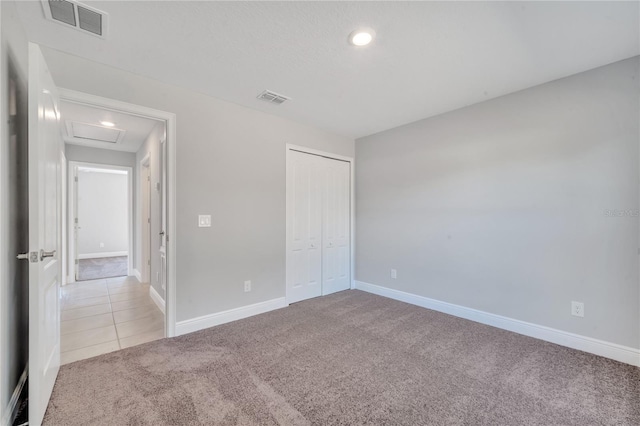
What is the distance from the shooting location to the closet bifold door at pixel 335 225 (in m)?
4.04

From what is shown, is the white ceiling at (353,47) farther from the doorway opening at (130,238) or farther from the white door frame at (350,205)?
the white door frame at (350,205)

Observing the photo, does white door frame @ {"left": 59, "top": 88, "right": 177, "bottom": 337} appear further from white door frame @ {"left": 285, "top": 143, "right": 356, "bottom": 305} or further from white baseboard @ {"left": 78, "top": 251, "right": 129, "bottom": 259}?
white baseboard @ {"left": 78, "top": 251, "right": 129, "bottom": 259}

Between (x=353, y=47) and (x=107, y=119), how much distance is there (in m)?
3.16

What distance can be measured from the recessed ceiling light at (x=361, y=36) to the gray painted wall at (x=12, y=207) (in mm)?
1991

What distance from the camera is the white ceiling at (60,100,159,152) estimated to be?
3032 mm

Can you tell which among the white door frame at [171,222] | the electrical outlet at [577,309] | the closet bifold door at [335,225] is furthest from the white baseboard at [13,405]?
the electrical outlet at [577,309]

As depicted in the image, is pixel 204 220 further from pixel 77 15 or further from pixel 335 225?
pixel 335 225

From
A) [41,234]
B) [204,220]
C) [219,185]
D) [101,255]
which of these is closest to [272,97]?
[219,185]

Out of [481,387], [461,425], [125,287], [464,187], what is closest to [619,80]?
[464,187]

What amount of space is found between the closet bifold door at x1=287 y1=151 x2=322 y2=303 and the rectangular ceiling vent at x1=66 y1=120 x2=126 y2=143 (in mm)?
2591

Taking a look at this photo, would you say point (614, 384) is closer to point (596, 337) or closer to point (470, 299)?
point (596, 337)

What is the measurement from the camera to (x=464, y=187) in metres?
3.13

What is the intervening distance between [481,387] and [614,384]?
95 cm

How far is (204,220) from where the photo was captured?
2.82 m
